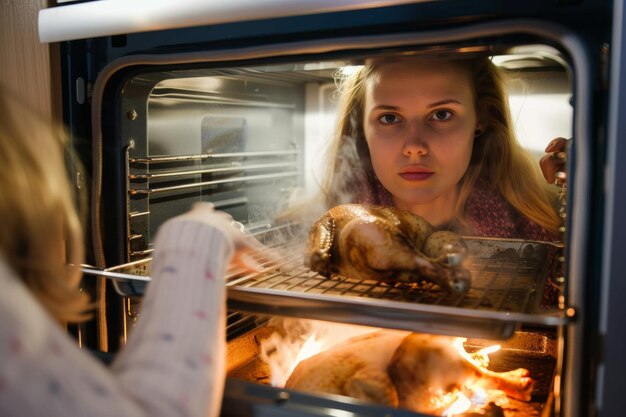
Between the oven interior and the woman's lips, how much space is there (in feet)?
0.72

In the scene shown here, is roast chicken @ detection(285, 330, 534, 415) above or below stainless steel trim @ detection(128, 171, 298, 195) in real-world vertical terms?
below

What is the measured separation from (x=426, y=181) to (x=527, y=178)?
269 millimetres

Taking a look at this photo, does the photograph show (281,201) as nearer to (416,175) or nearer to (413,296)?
(416,175)

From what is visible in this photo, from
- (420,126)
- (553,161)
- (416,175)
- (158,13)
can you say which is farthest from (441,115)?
(158,13)

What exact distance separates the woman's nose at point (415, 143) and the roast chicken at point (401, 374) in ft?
1.64

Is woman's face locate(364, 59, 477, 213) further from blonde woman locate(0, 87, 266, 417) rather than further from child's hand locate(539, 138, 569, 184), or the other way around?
blonde woman locate(0, 87, 266, 417)

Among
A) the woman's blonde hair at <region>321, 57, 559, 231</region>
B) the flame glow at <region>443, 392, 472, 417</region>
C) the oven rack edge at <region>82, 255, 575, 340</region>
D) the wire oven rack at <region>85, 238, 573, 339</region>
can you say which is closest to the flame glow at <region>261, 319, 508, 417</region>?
the flame glow at <region>443, 392, 472, 417</region>

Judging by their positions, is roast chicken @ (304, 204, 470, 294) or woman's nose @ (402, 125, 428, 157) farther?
woman's nose @ (402, 125, 428, 157)

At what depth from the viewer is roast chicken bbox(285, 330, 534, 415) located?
1090mm

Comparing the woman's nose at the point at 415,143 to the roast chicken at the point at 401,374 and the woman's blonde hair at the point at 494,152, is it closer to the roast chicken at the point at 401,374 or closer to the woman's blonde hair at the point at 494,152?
the woman's blonde hair at the point at 494,152

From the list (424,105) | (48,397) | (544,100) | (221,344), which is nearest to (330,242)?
(221,344)

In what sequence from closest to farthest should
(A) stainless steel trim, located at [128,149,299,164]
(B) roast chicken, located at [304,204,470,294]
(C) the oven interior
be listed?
(C) the oven interior, (B) roast chicken, located at [304,204,470,294], (A) stainless steel trim, located at [128,149,299,164]

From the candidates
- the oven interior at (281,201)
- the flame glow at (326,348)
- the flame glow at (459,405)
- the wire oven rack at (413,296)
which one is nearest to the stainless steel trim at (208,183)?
the oven interior at (281,201)

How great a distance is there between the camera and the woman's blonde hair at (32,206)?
0.76m
